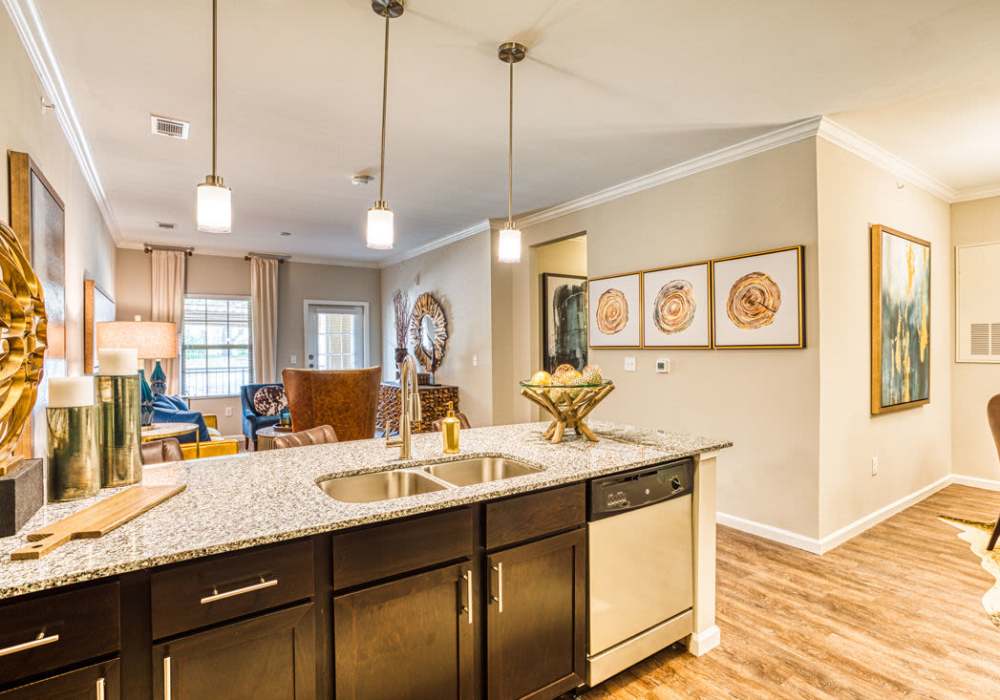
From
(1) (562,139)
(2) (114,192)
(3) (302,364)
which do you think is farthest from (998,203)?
(3) (302,364)

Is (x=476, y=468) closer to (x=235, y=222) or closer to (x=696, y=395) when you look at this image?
(x=696, y=395)

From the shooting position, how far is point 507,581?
5.26ft

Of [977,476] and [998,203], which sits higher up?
[998,203]

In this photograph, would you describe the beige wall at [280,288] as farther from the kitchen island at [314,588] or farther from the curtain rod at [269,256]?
the kitchen island at [314,588]

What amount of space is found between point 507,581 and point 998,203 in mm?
5266

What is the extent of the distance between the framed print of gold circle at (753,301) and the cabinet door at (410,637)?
2.65 m

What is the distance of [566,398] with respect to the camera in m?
2.27

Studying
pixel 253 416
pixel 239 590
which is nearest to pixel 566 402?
pixel 239 590

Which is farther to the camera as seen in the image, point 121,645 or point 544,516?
point 544,516

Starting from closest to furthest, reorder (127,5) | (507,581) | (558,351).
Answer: (507,581), (127,5), (558,351)

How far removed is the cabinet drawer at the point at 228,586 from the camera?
3.59ft

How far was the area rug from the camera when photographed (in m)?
2.51

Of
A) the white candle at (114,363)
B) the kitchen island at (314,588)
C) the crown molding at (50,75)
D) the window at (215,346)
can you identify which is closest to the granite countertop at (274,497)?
the kitchen island at (314,588)

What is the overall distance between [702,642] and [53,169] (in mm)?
3831
